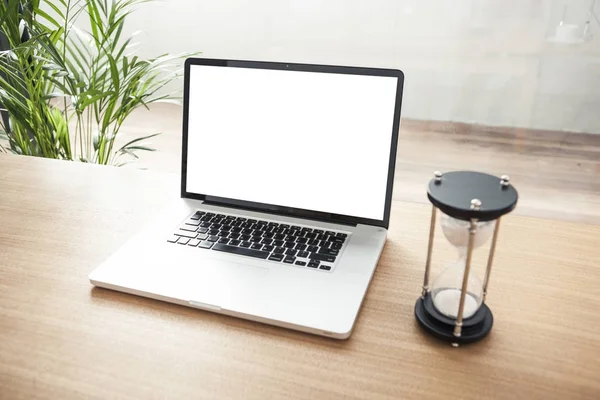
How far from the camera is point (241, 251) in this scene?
836 mm

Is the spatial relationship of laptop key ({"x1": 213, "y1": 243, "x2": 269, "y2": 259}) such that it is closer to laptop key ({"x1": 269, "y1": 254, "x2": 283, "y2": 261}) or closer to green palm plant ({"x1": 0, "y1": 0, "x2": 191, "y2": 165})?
laptop key ({"x1": 269, "y1": 254, "x2": 283, "y2": 261})

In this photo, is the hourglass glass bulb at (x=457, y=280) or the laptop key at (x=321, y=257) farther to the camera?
the laptop key at (x=321, y=257)

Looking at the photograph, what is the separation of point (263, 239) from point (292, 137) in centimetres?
18

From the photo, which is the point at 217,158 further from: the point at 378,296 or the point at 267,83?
the point at 378,296

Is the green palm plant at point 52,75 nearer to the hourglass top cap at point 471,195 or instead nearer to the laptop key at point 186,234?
the laptop key at point 186,234

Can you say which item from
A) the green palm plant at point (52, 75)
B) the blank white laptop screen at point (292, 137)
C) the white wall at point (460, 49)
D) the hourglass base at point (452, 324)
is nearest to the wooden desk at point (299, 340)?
the hourglass base at point (452, 324)

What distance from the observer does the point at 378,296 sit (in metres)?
0.76

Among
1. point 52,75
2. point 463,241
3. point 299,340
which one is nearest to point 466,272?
point 463,241

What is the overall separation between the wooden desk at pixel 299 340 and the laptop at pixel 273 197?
0.04 metres

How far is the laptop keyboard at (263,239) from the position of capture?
2.69 ft

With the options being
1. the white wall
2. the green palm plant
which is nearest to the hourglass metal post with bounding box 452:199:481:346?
the green palm plant

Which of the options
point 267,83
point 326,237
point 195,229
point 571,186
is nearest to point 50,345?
point 195,229

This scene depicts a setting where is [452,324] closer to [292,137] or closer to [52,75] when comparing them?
[292,137]

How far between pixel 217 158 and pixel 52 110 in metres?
1.25
